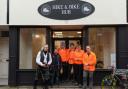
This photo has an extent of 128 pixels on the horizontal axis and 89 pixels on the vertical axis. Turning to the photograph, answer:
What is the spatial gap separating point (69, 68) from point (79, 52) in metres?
1.65

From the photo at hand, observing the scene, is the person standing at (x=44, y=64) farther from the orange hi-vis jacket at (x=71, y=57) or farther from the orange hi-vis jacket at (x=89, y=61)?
the orange hi-vis jacket at (x=71, y=57)

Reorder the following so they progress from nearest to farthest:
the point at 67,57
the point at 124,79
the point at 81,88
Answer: the point at 124,79 → the point at 81,88 → the point at 67,57

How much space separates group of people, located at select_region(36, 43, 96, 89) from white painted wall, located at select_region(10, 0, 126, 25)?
1378 mm

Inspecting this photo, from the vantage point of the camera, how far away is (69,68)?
57.6 feet

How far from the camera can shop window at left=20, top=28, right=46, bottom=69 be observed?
55.4 feet

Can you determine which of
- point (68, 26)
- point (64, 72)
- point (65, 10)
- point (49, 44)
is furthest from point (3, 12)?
point (64, 72)

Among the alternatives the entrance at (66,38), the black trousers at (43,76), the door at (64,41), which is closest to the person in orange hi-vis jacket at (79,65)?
the black trousers at (43,76)

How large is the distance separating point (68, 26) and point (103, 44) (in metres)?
1.85

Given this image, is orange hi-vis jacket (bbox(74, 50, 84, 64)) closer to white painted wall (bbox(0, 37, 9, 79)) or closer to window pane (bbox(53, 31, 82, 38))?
window pane (bbox(53, 31, 82, 38))

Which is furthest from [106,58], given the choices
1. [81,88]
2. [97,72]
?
[81,88]

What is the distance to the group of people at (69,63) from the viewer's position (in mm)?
14969

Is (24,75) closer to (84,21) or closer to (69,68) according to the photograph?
(69,68)

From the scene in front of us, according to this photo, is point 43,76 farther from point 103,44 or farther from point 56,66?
point 103,44

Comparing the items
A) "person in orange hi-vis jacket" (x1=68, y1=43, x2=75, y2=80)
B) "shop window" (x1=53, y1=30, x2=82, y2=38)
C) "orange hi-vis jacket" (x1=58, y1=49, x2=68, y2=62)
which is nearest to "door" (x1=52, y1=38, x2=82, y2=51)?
"shop window" (x1=53, y1=30, x2=82, y2=38)
